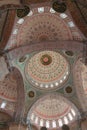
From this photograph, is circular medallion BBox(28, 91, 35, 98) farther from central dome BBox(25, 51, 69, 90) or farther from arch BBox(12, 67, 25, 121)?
central dome BBox(25, 51, 69, 90)

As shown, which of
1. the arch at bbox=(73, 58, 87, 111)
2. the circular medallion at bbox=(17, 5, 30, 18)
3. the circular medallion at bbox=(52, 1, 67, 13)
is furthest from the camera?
the arch at bbox=(73, 58, 87, 111)

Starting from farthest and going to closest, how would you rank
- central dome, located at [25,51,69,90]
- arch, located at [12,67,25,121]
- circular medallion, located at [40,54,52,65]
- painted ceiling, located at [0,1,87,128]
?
circular medallion, located at [40,54,52,65]
central dome, located at [25,51,69,90]
arch, located at [12,67,25,121]
painted ceiling, located at [0,1,87,128]

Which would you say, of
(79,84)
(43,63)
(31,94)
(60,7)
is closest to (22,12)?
→ (60,7)

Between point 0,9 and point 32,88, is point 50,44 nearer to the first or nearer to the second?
point 32,88

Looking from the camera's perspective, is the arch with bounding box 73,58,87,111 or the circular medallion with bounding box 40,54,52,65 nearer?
the arch with bounding box 73,58,87,111

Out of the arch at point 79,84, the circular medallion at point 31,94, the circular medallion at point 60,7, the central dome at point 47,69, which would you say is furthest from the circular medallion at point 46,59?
the circular medallion at point 60,7

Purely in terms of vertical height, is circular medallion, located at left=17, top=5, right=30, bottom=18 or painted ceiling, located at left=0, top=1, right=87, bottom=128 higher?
circular medallion, located at left=17, top=5, right=30, bottom=18

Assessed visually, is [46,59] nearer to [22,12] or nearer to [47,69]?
[47,69]

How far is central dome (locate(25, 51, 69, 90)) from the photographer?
2002 cm

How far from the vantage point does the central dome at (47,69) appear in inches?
788

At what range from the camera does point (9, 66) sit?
13953 mm

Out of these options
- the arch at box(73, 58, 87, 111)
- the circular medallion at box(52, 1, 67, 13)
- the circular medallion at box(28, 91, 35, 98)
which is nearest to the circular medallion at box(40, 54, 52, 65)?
the arch at box(73, 58, 87, 111)

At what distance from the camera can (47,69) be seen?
2103 cm

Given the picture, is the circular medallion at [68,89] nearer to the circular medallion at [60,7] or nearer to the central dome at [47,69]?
the central dome at [47,69]
